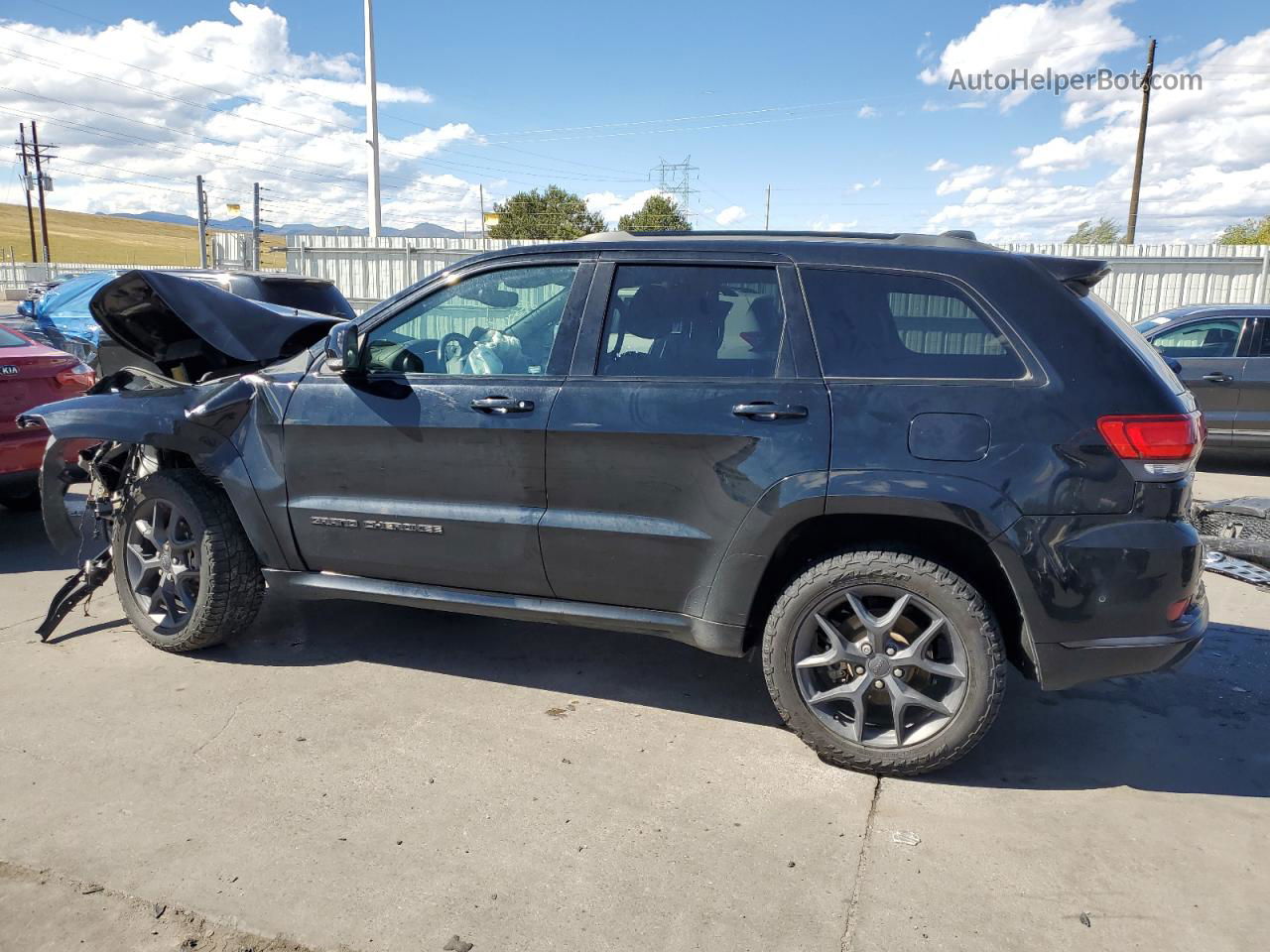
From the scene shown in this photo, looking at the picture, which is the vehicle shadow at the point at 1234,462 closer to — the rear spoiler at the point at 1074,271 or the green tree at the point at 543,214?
the rear spoiler at the point at 1074,271

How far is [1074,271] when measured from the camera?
3.07 meters

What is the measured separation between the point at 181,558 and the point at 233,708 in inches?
35.3

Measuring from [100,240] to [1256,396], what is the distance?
139964mm

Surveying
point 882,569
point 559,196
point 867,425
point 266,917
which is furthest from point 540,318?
point 559,196

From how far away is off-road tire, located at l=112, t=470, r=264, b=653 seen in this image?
402 cm

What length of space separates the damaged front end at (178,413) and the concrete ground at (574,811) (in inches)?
26.5

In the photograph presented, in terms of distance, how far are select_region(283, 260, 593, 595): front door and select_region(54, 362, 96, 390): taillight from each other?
3.53 metres

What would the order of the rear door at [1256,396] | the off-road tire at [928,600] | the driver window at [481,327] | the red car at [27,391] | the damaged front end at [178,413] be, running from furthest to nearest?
the rear door at [1256,396] → the red car at [27,391] → the damaged front end at [178,413] → the driver window at [481,327] → the off-road tire at [928,600]

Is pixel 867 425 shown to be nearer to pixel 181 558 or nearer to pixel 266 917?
pixel 266 917

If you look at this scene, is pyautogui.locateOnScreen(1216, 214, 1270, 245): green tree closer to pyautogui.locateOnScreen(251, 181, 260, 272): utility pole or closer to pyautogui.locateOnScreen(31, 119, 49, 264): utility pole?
pyautogui.locateOnScreen(251, 181, 260, 272): utility pole

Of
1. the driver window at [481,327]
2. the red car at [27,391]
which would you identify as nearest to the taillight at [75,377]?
the red car at [27,391]

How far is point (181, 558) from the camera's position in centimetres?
418

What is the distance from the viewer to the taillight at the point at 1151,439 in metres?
2.85

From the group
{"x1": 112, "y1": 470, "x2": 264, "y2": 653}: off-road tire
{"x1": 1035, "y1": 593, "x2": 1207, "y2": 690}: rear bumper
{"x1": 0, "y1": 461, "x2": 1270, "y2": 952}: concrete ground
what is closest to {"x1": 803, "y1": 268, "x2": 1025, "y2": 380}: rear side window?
{"x1": 1035, "y1": 593, "x2": 1207, "y2": 690}: rear bumper
